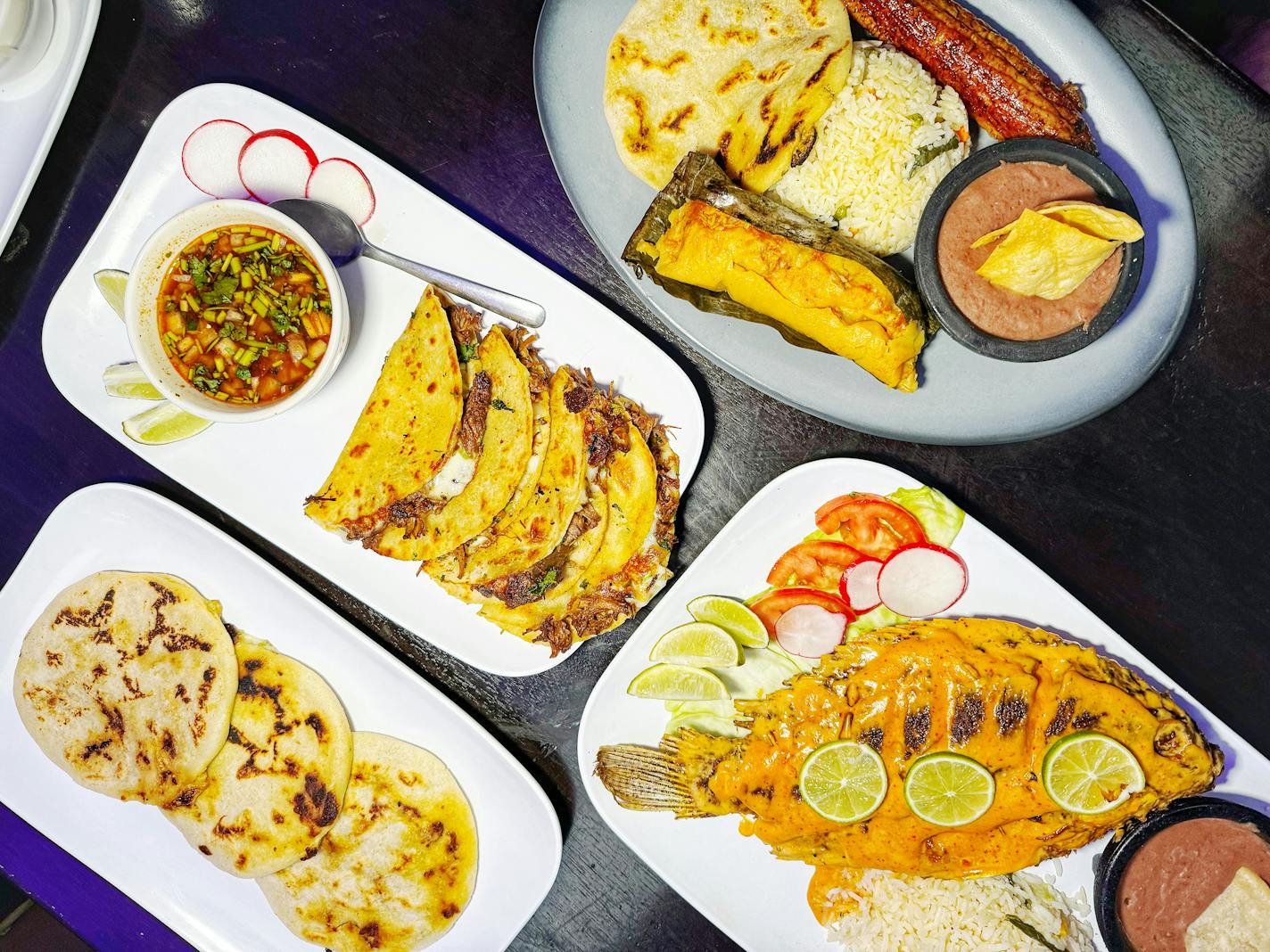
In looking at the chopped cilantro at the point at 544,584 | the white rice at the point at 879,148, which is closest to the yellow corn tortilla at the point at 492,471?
the chopped cilantro at the point at 544,584

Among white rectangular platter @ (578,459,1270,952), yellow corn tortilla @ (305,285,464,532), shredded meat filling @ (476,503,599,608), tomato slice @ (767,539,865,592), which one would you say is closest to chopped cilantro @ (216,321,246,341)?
yellow corn tortilla @ (305,285,464,532)

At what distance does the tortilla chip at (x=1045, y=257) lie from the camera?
80.7 inches

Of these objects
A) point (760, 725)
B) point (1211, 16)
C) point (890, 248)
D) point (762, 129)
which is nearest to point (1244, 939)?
point (760, 725)

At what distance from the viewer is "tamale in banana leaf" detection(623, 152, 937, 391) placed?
2314 millimetres

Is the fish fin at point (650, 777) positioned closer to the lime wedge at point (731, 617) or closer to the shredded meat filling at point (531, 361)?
the lime wedge at point (731, 617)

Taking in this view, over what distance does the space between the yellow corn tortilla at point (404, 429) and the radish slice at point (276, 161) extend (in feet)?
1.90

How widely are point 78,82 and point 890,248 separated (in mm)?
2792

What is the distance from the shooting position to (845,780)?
7.88ft

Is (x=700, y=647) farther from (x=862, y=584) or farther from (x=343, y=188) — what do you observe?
(x=343, y=188)

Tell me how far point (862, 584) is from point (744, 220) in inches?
47.9

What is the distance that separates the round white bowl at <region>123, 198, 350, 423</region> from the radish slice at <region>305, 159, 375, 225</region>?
0.28 metres

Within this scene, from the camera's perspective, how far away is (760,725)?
8.50ft

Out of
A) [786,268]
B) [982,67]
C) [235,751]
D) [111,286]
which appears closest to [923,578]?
[786,268]

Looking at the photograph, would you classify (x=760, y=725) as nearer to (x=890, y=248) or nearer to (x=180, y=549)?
(x=890, y=248)
